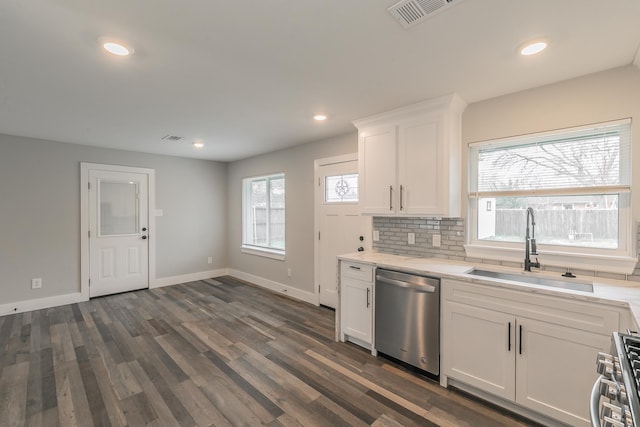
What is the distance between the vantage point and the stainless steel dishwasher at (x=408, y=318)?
2.40 metres

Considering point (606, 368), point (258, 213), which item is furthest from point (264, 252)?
point (606, 368)

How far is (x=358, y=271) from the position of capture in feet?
9.73

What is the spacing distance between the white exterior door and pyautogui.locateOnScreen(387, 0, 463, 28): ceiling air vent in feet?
7.47

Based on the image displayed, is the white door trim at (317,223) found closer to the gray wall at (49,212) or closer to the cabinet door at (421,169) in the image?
the cabinet door at (421,169)

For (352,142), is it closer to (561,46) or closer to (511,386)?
(561,46)

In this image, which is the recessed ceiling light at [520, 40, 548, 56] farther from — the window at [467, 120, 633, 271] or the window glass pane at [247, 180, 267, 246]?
the window glass pane at [247, 180, 267, 246]

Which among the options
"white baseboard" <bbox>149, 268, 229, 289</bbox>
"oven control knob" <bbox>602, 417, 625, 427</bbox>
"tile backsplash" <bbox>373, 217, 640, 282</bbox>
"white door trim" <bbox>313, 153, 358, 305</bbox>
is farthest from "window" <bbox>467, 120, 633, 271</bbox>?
"white baseboard" <bbox>149, 268, 229, 289</bbox>

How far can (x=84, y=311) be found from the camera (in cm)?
407

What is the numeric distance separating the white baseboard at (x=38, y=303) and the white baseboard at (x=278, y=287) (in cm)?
249

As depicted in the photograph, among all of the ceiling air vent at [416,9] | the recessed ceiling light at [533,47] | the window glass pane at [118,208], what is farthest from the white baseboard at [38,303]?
the recessed ceiling light at [533,47]

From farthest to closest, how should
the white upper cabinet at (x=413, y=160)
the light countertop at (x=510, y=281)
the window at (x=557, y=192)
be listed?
the white upper cabinet at (x=413, y=160), the window at (x=557, y=192), the light countertop at (x=510, y=281)

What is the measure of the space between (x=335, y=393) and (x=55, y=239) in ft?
15.2

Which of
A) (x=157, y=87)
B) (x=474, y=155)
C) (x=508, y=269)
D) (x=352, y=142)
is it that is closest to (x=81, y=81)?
(x=157, y=87)

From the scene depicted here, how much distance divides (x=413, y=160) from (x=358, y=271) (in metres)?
1.23
